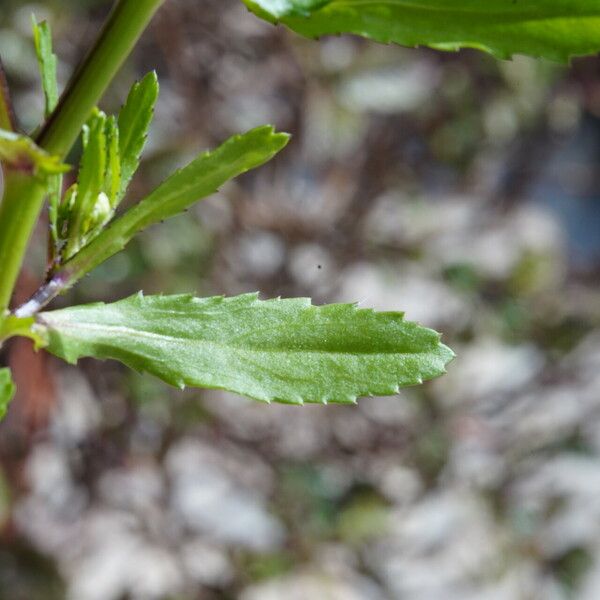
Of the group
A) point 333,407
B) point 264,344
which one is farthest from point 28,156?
point 333,407

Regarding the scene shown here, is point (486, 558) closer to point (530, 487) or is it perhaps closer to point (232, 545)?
point (530, 487)

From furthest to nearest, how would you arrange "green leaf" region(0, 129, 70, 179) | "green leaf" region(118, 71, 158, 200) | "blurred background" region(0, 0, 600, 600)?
"blurred background" region(0, 0, 600, 600) → "green leaf" region(118, 71, 158, 200) → "green leaf" region(0, 129, 70, 179)

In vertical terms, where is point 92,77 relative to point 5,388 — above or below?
above

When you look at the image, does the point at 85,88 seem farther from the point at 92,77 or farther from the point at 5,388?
the point at 5,388

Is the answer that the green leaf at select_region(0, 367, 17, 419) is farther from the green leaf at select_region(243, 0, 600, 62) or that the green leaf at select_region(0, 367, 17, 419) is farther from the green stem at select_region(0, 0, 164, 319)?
the green leaf at select_region(243, 0, 600, 62)

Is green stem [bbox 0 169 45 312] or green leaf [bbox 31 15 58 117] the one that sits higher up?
green leaf [bbox 31 15 58 117]

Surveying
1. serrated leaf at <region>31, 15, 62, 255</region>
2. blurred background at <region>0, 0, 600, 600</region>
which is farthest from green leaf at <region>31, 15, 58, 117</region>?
blurred background at <region>0, 0, 600, 600</region>
